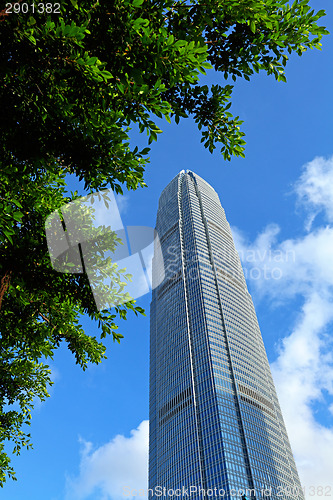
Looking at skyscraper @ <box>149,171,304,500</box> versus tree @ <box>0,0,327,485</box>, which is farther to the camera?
skyscraper @ <box>149,171,304,500</box>

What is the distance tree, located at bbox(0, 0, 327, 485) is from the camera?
488 centimetres

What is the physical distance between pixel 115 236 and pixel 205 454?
327ft

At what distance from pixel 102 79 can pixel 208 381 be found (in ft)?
353

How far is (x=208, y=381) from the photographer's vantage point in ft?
339

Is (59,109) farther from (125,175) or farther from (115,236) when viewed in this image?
(115,236)

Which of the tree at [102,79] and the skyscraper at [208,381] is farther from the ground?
the skyscraper at [208,381]

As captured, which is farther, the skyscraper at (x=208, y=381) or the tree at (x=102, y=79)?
the skyscraper at (x=208, y=381)

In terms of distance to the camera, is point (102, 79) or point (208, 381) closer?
point (102, 79)

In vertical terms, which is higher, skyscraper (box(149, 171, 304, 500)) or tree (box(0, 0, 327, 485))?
skyscraper (box(149, 171, 304, 500))

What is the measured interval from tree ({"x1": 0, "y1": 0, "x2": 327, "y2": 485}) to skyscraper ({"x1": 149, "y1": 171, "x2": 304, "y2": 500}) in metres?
94.4

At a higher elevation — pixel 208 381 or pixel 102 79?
pixel 208 381

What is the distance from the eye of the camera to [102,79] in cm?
491

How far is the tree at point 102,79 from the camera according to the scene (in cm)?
488

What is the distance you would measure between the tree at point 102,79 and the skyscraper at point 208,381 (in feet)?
310
